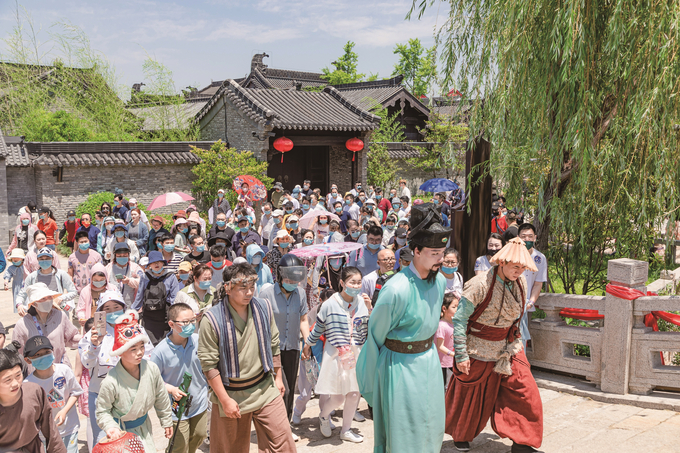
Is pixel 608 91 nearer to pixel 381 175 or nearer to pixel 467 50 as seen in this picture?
pixel 467 50

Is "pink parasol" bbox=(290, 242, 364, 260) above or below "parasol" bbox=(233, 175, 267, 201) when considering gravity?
below

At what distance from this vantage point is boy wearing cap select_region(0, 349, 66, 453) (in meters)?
3.40

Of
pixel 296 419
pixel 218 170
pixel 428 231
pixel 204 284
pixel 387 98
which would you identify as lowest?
pixel 296 419

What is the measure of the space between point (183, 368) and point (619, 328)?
429cm

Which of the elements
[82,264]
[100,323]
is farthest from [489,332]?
[82,264]

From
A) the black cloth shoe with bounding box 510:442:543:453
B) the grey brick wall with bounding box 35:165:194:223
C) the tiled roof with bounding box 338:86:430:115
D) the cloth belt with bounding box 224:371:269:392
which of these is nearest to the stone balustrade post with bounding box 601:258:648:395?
the black cloth shoe with bounding box 510:442:543:453

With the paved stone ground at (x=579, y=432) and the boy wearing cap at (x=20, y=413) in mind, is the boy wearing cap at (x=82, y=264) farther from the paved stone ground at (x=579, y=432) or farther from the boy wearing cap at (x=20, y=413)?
the boy wearing cap at (x=20, y=413)

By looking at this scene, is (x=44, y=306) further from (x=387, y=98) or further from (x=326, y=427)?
(x=387, y=98)

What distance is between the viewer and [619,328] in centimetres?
584

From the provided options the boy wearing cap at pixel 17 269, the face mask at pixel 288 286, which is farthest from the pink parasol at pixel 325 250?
the boy wearing cap at pixel 17 269

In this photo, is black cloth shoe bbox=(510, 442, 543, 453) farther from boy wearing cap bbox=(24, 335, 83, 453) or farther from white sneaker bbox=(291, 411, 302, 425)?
boy wearing cap bbox=(24, 335, 83, 453)

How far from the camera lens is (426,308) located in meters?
3.82

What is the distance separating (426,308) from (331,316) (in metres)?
1.70

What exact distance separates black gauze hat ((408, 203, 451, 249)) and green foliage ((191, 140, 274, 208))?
1527 centimetres
